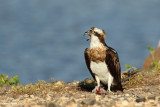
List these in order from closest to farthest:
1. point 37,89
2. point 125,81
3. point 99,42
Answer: point 99,42
point 37,89
point 125,81

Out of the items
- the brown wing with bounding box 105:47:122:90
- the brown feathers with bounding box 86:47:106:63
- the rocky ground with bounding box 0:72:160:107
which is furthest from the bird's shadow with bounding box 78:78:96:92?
the brown feathers with bounding box 86:47:106:63

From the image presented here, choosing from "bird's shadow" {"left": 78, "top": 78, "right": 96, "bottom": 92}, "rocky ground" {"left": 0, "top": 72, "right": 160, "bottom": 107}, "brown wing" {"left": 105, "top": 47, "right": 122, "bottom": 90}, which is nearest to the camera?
"rocky ground" {"left": 0, "top": 72, "right": 160, "bottom": 107}

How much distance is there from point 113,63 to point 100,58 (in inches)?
19.4

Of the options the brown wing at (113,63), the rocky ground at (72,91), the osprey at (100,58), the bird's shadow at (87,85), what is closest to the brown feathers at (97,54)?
the osprey at (100,58)

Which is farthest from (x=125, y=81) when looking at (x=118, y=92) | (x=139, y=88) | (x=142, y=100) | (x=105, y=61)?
(x=142, y=100)

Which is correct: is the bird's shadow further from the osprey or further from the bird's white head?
the bird's white head

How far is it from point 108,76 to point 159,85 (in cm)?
241

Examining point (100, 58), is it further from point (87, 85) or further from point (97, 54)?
point (87, 85)

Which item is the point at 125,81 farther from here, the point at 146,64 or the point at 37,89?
the point at 146,64

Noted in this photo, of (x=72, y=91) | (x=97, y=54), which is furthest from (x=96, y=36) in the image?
(x=72, y=91)

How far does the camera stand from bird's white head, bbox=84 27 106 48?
31.3 ft

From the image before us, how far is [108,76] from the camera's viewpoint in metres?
9.99

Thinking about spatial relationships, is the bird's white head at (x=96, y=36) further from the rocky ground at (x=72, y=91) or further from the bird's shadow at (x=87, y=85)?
the bird's shadow at (x=87, y=85)

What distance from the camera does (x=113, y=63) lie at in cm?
980
